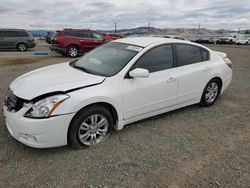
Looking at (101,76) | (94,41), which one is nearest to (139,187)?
(101,76)

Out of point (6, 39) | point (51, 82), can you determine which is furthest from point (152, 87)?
point (6, 39)

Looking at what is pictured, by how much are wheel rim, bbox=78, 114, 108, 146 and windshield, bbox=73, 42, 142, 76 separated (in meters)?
0.70

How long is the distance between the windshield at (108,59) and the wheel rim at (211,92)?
6.44ft

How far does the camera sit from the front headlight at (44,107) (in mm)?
2535

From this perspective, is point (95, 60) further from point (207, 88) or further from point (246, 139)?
point (246, 139)

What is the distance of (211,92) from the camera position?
14.8 feet

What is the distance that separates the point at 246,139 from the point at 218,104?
4.94ft

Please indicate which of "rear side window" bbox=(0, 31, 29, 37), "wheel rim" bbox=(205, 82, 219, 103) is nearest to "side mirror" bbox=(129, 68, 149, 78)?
"wheel rim" bbox=(205, 82, 219, 103)

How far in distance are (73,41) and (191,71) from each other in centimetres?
987

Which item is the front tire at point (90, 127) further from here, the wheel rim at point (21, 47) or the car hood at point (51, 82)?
the wheel rim at point (21, 47)

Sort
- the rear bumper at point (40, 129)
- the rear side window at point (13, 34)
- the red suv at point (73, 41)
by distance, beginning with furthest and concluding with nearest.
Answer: the rear side window at point (13, 34), the red suv at point (73, 41), the rear bumper at point (40, 129)

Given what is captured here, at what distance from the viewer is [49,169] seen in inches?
100.0

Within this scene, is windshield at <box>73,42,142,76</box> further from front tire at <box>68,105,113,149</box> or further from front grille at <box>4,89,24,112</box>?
front grille at <box>4,89,24,112</box>

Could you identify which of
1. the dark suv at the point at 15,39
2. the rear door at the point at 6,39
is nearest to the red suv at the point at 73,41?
the dark suv at the point at 15,39
